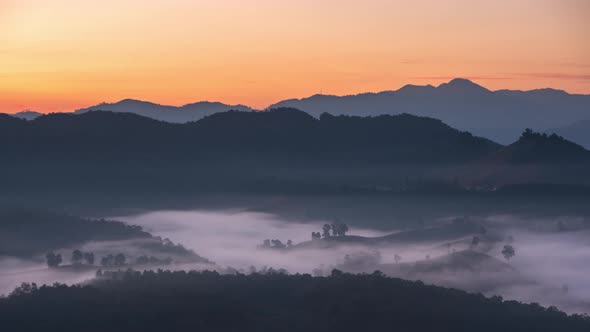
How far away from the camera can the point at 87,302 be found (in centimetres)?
19300

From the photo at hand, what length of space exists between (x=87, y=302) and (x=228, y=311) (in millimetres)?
28147

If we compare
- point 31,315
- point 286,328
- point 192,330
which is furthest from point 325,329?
point 31,315

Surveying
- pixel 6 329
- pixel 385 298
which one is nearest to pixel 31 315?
pixel 6 329

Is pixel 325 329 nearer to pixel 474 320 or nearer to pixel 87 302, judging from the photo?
pixel 474 320

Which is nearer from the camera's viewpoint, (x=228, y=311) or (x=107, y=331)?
(x=107, y=331)

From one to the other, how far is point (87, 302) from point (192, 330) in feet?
84.5

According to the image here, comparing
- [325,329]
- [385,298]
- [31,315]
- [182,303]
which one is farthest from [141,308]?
[385,298]

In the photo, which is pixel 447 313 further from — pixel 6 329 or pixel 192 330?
pixel 6 329

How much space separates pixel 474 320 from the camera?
19138 centimetres

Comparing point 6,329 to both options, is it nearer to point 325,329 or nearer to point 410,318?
point 325,329

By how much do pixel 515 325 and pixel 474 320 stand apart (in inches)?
311

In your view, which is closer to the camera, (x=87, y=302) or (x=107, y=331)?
(x=107, y=331)

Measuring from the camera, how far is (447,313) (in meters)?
194

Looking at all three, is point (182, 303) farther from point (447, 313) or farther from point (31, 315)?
point (447, 313)
